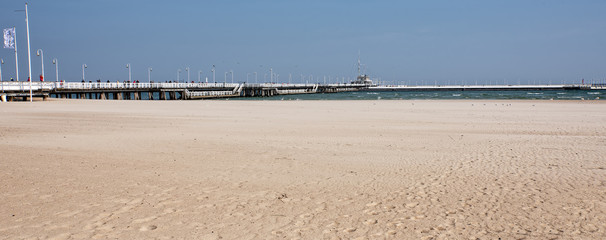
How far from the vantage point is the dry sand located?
4586mm

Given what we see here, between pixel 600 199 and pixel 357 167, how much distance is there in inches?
134

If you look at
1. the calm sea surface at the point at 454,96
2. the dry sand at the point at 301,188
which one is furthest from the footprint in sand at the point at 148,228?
the calm sea surface at the point at 454,96

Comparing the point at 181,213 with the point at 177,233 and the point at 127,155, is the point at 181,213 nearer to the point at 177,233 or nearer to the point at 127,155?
the point at 177,233

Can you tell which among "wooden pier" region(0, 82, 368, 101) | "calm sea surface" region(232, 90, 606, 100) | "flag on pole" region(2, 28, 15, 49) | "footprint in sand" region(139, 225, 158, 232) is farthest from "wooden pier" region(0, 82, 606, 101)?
"footprint in sand" region(139, 225, 158, 232)

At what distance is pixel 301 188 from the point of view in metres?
6.22

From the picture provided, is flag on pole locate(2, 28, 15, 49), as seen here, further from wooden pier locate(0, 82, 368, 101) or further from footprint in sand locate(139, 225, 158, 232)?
footprint in sand locate(139, 225, 158, 232)

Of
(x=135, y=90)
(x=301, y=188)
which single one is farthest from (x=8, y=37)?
(x=301, y=188)

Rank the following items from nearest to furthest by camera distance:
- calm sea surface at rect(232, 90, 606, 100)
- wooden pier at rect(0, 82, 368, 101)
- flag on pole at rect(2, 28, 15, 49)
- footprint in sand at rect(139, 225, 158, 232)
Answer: footprint in sand at rect(139, 225, 158, 232), flag on pole at rect(2, 28, 15, 49), wooden pier at rect(0, 82, 368, 101), calm sea surface at rect(232, 90, 606, 100)

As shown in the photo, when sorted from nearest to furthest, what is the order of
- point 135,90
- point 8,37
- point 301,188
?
point 301,188
point 8,37
point 135,90

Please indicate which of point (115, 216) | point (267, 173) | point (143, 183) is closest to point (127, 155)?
point (143, 183)

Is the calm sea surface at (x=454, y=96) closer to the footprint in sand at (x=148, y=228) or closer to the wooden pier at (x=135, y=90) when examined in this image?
the wooden pier at (x=135, y=90)

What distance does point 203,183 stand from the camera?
6465mm

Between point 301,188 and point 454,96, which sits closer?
point 301,188

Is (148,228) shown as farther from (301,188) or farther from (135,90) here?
(135,90)
